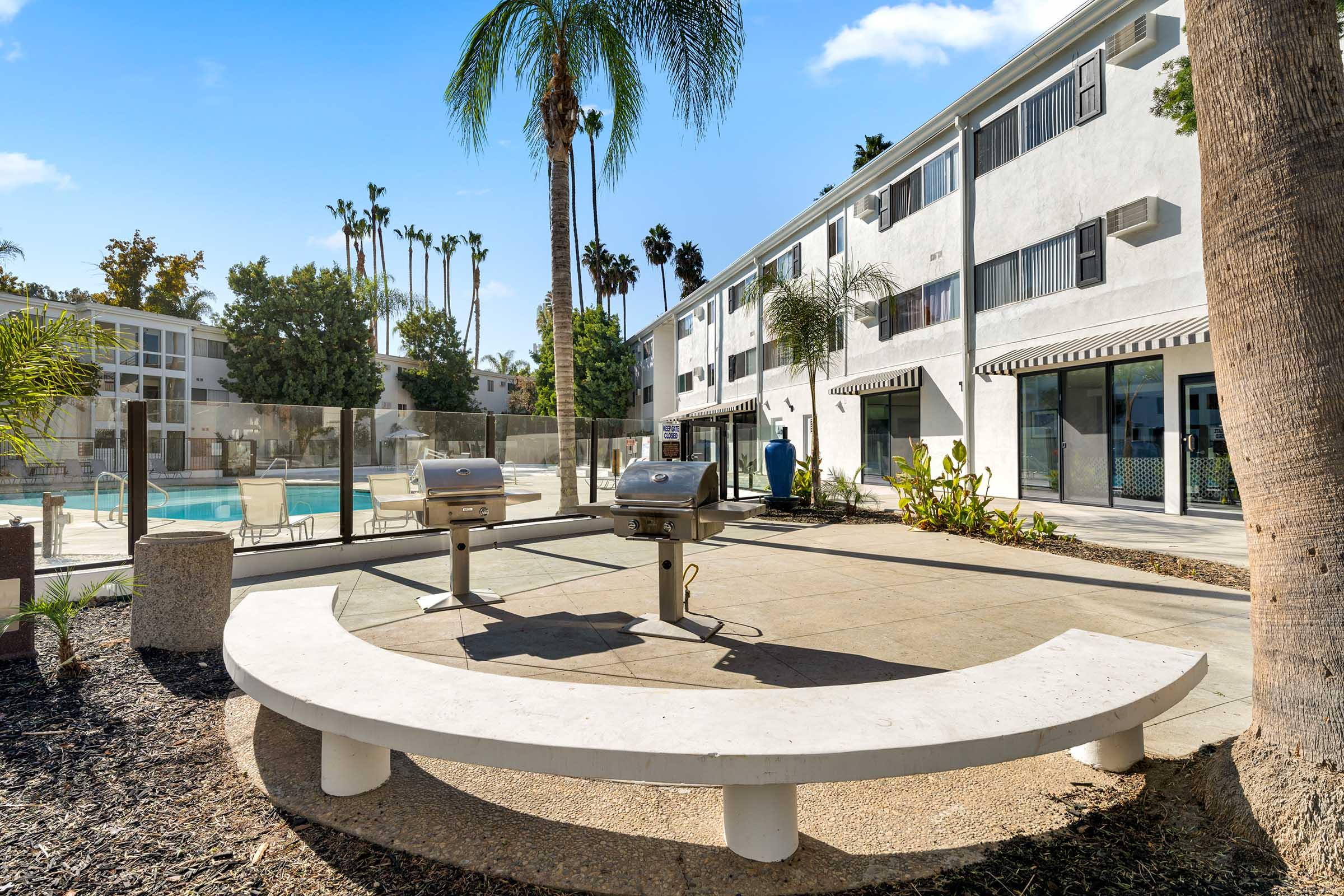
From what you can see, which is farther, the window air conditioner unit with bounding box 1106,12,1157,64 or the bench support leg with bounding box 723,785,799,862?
the window air conditioner unit with bounding box 1106,12,1157,64

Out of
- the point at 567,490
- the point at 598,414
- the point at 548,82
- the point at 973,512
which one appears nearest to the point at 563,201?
the point at 548,82

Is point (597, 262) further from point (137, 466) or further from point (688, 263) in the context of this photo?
point (137, 466)

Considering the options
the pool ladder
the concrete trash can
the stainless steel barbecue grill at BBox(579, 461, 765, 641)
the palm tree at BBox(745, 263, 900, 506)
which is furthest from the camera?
the palm tree at BBox(745, 263, 900, 506)

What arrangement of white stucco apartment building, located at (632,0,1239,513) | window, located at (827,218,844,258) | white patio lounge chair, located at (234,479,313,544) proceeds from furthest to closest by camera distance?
window, located at (827,218,844,258) → white stucco apartment building, located at (632,0,1239,513) → white patio lounge chair, located at (234,479,313,544)

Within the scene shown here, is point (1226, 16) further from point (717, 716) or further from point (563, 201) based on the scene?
point (563, 201)

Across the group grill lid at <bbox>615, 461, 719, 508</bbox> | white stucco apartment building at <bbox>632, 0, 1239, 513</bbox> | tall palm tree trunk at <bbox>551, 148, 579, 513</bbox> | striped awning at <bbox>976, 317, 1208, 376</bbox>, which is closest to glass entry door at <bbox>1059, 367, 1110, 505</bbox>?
white stucco apartment building at <bbox>632, 0, 1239, 513</bbox>

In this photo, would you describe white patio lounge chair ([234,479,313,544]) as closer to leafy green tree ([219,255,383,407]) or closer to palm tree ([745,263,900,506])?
palm tree ([745,263,900,506])

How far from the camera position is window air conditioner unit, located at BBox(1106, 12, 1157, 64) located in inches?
458

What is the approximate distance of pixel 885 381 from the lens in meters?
17.2

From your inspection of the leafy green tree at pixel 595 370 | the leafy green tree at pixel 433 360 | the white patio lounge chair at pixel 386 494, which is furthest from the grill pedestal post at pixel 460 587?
the leafy green tree at pixel 433 360

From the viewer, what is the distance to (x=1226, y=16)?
2.41 meters

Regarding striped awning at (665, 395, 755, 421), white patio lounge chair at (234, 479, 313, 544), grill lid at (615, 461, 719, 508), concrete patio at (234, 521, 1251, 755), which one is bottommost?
concrete patio at (234, 521, 1251, 755)

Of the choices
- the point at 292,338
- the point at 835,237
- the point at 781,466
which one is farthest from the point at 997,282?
the point at 292,338

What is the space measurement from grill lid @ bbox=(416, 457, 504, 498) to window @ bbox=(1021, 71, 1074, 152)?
13898 mm
